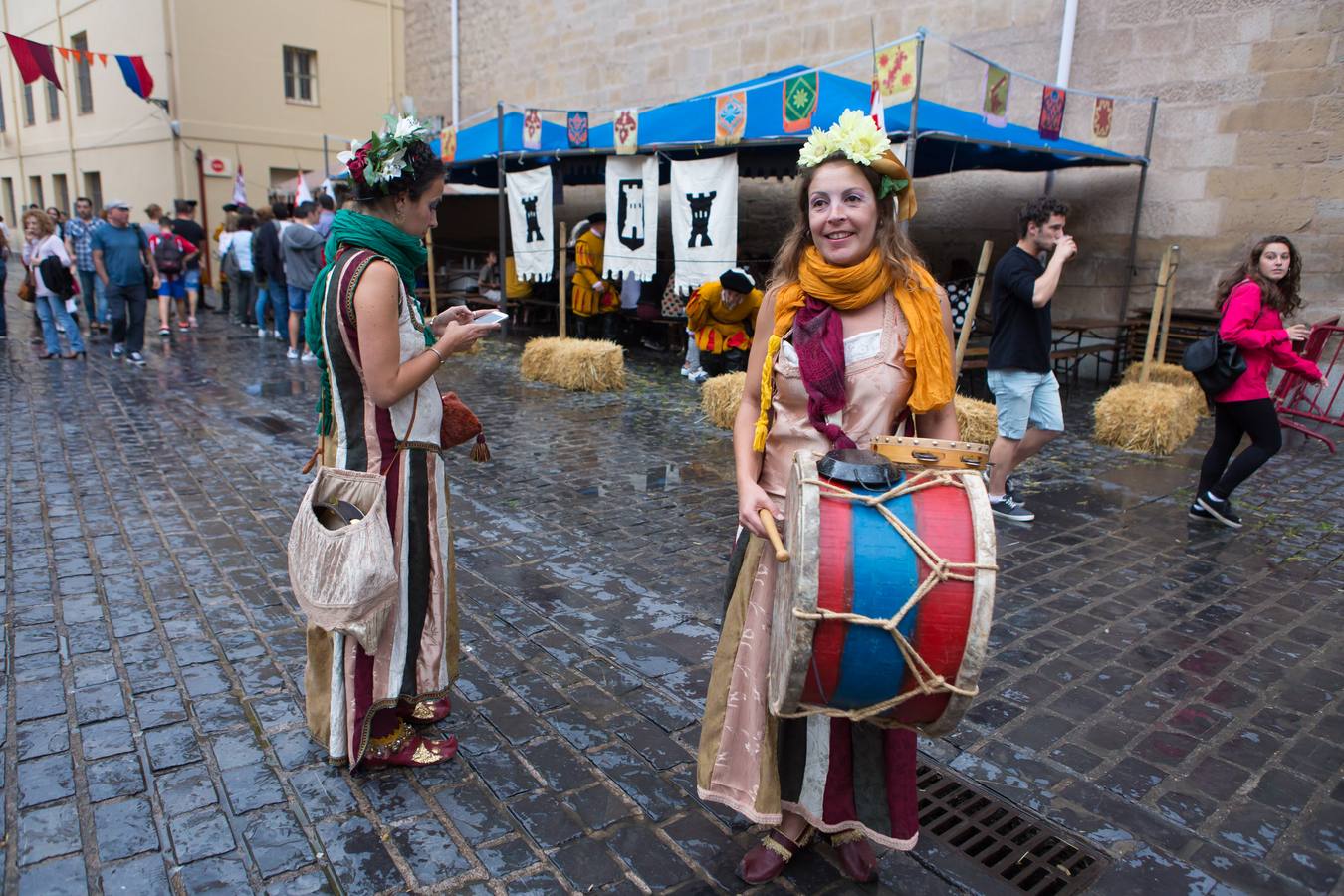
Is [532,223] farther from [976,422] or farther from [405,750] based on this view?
[405,750]

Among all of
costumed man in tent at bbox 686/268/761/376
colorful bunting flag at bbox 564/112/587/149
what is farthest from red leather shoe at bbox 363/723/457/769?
colorful bunting flag at bbox 564/112/587/149

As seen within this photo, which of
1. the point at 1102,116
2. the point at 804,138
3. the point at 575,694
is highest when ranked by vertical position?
the point at 1102,116

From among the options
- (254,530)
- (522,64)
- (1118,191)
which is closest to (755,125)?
(1118,191)

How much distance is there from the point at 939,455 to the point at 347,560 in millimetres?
1582

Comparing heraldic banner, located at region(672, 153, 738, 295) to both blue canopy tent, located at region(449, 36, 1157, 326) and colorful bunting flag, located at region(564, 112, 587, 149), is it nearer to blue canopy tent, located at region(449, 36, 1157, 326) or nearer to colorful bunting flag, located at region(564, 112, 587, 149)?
blue canopy tent, located at region(449, 36, 1157, 326)

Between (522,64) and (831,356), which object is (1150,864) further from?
(522,64)

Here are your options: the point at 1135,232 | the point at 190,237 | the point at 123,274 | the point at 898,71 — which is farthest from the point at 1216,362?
the point at 190,237

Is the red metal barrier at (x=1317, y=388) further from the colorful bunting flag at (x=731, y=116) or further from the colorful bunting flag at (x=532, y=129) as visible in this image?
the colorful bunting flag at (x=532, y=129)

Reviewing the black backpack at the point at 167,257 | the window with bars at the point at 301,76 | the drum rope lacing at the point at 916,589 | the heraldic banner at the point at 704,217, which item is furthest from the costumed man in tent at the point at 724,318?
the window with bars at the point at 301,76

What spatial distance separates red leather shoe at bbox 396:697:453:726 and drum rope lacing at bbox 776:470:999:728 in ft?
4.99

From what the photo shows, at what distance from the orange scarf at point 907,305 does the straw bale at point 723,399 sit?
17.9 ft

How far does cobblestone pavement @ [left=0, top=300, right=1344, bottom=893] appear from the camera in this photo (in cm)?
243

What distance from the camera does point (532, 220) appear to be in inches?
460

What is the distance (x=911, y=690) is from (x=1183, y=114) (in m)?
10.1
